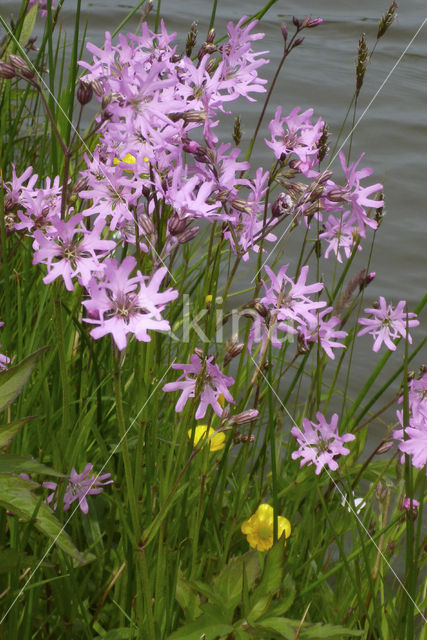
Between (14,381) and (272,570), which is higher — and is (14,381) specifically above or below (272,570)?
above

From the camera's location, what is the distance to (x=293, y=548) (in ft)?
4.84

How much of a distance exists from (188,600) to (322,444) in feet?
1.41

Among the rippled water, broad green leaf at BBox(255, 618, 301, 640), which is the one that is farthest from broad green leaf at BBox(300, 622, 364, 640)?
the rippled water

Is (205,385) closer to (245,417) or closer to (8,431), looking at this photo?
(245,417)

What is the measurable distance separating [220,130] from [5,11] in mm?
1782

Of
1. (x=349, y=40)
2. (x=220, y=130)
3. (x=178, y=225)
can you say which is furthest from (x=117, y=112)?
(x=349, y=40)

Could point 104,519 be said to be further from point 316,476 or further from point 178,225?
point 178,225

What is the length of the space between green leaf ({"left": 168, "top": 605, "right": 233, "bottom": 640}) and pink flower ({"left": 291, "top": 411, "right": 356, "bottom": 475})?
399 millimetres

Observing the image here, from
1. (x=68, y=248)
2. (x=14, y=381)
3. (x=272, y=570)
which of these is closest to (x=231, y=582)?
(x=272, y=570)

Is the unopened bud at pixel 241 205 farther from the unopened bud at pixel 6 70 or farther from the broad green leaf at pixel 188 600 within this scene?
the broad green leaf at pixel 188 600

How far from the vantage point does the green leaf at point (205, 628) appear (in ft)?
3.56

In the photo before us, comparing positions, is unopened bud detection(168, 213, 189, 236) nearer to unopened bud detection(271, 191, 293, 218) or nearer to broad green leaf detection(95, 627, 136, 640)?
unopened bud detection(271, 191, 293, 218)

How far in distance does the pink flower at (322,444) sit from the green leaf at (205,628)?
0.40 m

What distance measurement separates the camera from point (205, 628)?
3.60 ft
